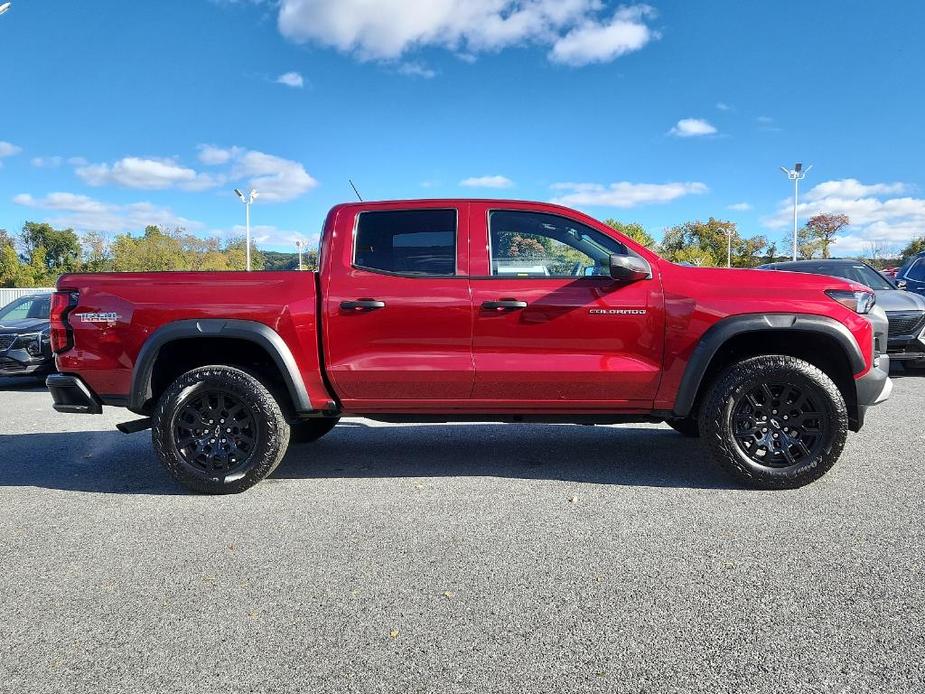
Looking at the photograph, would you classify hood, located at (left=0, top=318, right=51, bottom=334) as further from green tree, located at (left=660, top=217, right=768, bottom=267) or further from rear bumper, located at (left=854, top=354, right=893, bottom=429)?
green tree, located at (left=660, top=217, right=768, bottom=267)

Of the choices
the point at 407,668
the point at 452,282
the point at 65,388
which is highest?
the point at 452,282

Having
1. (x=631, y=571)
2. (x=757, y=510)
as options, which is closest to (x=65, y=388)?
(x=631, y=571)

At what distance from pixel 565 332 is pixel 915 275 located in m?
11.1

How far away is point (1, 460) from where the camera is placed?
5.23 m

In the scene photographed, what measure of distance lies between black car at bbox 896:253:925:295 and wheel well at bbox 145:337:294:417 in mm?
11246

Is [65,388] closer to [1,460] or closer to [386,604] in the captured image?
[1,460]

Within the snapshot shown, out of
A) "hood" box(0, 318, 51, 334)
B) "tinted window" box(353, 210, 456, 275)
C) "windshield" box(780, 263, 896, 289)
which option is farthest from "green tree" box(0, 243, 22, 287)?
"tinted window" box(353, 210, 456, 275)

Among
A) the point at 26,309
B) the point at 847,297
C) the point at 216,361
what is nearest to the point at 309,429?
the point at 216,361

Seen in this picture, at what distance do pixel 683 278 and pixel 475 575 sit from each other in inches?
92.7

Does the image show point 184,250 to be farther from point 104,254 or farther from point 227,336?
point 227,336

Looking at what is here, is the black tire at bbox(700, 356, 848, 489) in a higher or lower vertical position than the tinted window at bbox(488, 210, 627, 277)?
lower

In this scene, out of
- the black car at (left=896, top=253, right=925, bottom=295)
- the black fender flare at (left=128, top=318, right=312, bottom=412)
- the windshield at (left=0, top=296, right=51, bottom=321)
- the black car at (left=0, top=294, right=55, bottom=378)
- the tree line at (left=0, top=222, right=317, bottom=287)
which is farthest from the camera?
the tree line at (left=0, top=222, right=317, bottom=287)

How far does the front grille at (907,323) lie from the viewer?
28.0 feet

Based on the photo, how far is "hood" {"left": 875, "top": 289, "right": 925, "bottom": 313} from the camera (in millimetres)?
8555
